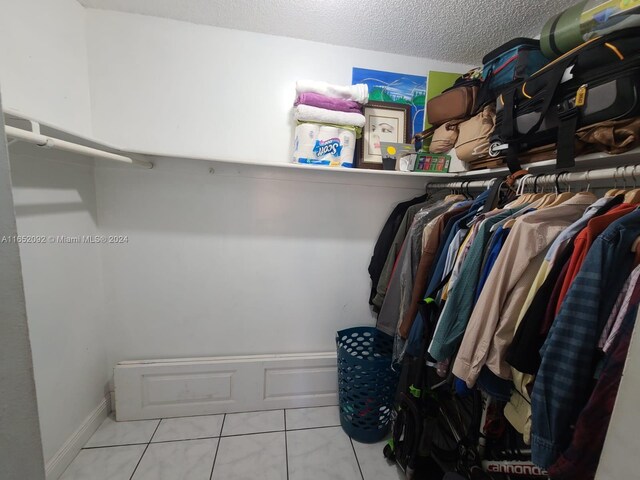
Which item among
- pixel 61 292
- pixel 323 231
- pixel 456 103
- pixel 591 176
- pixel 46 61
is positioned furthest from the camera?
pixel 323 231

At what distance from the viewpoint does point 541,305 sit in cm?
73

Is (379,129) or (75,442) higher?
(379,129)

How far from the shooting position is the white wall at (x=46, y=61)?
97cm

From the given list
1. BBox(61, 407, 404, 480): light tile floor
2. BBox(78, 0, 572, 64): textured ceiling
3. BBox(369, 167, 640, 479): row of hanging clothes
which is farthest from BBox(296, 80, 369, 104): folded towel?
BBox(61, 407, 404, 480): light tile floor

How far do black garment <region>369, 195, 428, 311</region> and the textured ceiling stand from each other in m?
0.88

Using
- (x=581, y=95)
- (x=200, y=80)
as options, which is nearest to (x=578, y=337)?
(x=581, y=95)

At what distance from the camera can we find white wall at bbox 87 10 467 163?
4.49 feet

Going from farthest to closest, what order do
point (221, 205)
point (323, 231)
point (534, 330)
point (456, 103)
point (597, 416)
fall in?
point (323, 231), point (221, 205), point (456, 103), point (534, 330), point (597, 416)

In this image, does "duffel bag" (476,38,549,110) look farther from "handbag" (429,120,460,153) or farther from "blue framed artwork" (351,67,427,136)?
"blue framed artwork" (351,67,427,136)

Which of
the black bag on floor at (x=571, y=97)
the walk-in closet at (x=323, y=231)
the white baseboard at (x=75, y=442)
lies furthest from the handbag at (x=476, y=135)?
the white baseboard at (x=75, y=442)

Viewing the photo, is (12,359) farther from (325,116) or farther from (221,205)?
(325,116)

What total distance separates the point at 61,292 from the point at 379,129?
6.14 feet

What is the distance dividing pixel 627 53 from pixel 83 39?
2.21 m

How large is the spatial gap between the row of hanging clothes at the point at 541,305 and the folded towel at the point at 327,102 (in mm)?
769
